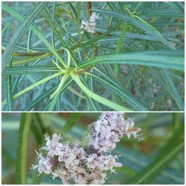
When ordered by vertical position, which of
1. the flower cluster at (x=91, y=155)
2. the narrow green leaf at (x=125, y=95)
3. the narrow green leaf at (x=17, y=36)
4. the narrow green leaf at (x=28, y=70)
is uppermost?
the narrow green leaf at (x=17, y=36)

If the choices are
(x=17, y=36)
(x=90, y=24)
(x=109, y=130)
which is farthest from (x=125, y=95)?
(x=90, y=24)

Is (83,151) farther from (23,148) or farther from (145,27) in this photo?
(145,27)

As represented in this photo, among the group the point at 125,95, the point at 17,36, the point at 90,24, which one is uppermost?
the point at 90,24

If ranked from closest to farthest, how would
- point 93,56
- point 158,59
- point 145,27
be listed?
point 158,59 < point 145,27 < point 93,56

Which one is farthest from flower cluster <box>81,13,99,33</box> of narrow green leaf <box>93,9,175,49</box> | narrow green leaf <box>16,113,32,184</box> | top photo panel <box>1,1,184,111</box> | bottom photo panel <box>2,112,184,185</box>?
narrow green leaf <box>16,113,32,184</box>

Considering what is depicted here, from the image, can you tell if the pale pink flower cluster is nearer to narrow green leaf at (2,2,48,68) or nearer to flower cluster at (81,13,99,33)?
narrow green leaf at (2,2,48,68)

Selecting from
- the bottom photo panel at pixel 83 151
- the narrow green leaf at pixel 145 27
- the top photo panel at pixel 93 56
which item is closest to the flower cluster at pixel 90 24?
the top photo panel at pixel 93 56

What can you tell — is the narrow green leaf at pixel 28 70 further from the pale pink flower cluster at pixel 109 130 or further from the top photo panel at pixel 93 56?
the pale pink flower cluster at pixel 109 130

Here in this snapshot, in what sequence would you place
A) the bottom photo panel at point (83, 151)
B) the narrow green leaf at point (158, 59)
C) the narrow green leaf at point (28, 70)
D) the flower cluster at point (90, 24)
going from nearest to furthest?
the narrow green leaf at point (158, 59) < the bottom photo panel at point (83, 151) < the narrow green leaf at point (28, 70) < the flower cluster at point (90, 24)
